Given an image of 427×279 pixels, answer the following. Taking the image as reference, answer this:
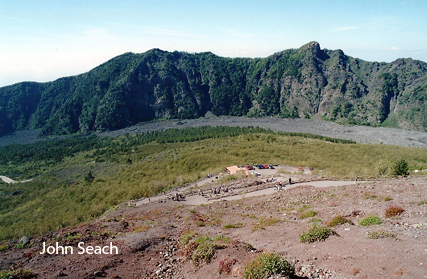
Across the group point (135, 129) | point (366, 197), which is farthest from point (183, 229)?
point (135, 129)

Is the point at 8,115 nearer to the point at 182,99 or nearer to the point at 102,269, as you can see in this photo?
the point at 182,99

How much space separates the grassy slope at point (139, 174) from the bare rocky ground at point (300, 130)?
38537mm

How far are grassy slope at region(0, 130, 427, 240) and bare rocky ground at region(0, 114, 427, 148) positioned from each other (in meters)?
38.5

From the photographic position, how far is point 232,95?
191500mm

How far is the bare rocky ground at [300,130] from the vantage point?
104m

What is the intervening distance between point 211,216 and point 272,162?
35.1 meters

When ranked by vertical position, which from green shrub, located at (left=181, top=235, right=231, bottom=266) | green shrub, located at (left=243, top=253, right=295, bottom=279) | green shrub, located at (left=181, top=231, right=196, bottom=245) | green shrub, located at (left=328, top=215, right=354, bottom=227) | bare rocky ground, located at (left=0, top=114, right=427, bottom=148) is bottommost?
bare rocky ground, located at (left=0, top=114, right=427, bottom=148)

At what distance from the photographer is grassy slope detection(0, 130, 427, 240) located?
3906cm

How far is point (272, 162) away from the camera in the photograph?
55656mm

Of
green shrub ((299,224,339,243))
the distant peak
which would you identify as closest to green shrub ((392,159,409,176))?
green shrub ((299,224,339,243))

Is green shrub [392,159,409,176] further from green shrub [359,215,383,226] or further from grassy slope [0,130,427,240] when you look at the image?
green shrub [359,215,383,226]

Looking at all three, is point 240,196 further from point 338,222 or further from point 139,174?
point 139,174

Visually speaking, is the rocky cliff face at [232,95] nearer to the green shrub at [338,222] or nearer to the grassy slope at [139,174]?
the grassy slope at [139,174]

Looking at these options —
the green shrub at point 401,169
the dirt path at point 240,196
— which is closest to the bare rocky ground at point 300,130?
the green shrub at point 401,169
